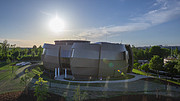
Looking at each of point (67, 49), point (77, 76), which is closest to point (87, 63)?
point (77, 76)

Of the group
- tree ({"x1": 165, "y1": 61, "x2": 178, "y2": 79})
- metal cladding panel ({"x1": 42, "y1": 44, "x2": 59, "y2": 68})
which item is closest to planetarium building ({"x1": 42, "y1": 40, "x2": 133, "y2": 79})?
metal cladding panel ({"x1": 42, "y1": 44, "x2": 59, "y2": 68})

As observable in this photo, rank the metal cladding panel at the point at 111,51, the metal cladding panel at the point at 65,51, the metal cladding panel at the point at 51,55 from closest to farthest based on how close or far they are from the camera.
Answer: the metal cladding panel at the point at 111,51 < the metal cladding panel at the point at 65,51 < the metal cladding panel at the point at 51,55

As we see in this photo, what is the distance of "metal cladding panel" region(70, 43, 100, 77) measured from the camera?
28.6 metres

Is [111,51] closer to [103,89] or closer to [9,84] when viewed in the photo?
[103,89]

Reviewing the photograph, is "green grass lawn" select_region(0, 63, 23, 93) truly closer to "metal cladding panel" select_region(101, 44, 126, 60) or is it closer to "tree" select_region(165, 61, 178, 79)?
"metal cladding panel" select_region(101, 44, 126, 60)

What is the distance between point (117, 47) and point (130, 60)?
30.7 ft

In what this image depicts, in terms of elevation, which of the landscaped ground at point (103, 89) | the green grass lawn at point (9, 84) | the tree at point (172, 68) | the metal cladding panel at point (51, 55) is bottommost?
the green grass lawn at point (9, 84)

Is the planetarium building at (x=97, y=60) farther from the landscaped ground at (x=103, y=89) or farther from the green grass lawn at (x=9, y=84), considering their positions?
the green grass lawn at (x=9, y=84)

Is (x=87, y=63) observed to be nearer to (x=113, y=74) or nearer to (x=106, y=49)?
(x=106, y=49)

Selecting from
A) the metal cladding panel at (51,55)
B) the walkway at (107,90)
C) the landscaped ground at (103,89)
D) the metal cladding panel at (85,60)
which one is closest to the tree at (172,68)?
the landscaped ground at (103,89)

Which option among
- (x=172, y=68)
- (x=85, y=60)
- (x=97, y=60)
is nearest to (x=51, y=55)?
(x=85, y=60)

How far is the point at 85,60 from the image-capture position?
28.6 metres

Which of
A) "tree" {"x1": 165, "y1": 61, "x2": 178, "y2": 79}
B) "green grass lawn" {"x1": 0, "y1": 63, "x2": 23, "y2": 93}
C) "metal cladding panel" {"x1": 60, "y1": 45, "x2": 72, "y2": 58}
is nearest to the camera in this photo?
"green grass lawn" {"x1": 0, "y1": 63, "x2": 23, "y2": 93}

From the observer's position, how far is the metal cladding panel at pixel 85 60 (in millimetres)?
28562
